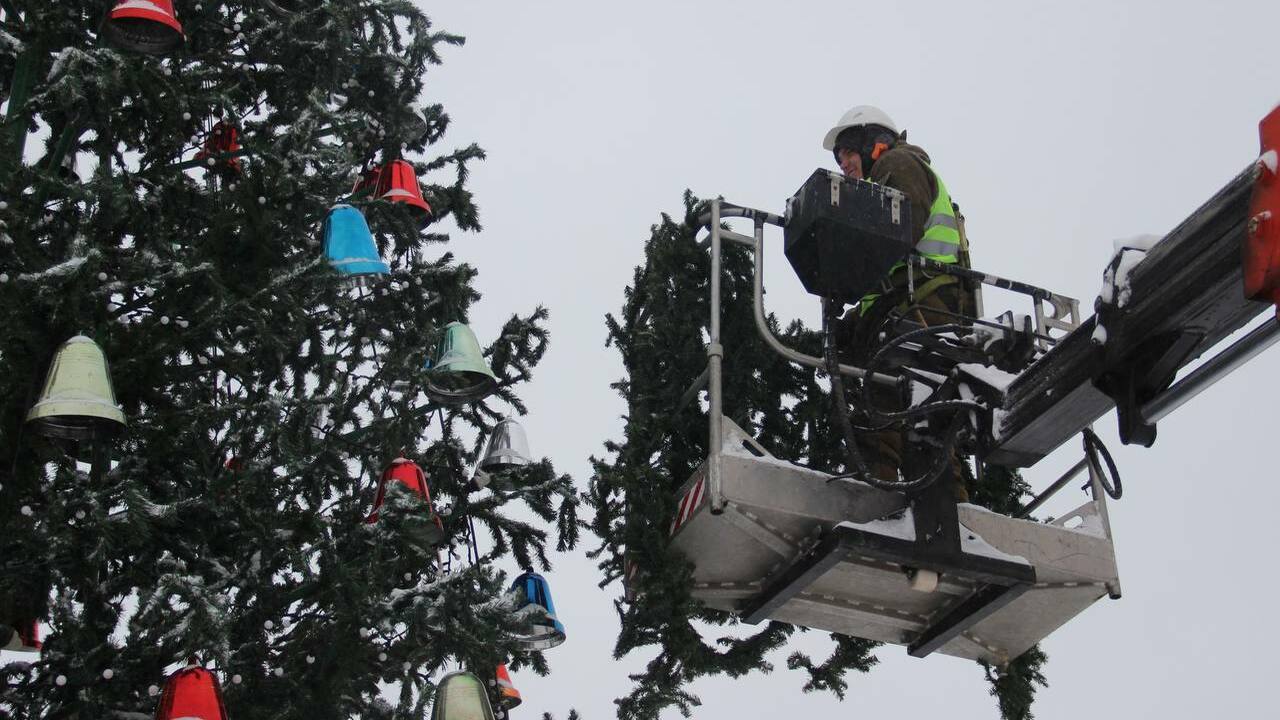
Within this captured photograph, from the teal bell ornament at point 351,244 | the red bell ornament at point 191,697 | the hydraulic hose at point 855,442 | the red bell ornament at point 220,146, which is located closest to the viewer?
the red bell ornament at point 191,697

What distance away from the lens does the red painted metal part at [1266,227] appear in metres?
5.98

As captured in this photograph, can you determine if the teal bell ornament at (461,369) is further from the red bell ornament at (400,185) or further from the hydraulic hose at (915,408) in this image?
the hydraulic hose at (915,408)

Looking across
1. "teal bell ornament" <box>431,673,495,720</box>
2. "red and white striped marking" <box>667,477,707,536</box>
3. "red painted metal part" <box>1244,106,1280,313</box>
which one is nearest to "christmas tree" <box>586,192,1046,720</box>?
"red and white striped marking" <box>667,477,707,536</box>

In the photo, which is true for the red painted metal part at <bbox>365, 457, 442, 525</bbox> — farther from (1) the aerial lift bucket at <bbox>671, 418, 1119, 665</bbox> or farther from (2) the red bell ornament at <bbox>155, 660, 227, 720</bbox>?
(2) the red bell ornament at <bbox>155, 660, 227, 720</bbox>

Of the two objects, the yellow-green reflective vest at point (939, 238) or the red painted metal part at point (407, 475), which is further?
the yellow-green reflective vest at point (939, 238)

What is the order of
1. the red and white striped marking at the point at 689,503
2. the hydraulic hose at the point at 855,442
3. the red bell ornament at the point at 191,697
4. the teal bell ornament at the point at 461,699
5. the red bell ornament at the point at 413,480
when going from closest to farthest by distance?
the red bell ornament at the point at 191,697
the teal bell ornament at the point at 461,699
the hydraulic hose at the point at 855,442
the red bell ornament at the point at 413,480
the red and white striped marking at the point at 689,503

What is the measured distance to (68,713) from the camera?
7.64m

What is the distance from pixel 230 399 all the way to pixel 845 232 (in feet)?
10.6

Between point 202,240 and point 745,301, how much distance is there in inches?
121

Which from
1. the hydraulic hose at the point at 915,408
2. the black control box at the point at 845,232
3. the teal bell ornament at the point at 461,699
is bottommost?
the teal bell ornament at the point at 461,699

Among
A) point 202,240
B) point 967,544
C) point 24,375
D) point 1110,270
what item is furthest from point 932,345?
point 24,375

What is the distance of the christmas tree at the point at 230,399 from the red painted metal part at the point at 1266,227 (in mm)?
3610

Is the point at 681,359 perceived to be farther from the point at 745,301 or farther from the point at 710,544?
the point at 710,544

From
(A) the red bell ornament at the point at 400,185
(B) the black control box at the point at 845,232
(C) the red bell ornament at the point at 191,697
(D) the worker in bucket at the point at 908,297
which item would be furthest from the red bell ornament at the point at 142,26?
(D) the worker in bucket at the point at 908,297
